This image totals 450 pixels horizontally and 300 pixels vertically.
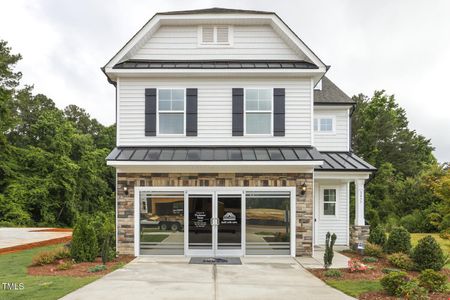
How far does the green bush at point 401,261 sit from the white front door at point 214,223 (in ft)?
15.9

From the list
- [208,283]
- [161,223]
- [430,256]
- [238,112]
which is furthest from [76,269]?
[430,256]

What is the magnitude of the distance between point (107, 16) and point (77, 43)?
26.5ft

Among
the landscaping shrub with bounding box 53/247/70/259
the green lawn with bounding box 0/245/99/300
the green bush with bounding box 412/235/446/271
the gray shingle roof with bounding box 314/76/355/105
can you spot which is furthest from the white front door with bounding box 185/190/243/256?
the gray shingle roof with bounding box 314/76/355/105

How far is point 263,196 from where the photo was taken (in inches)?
511

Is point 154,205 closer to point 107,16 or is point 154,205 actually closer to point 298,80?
point 298,80

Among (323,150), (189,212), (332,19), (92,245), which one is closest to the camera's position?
(92,245)

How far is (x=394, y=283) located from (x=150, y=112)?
9.25m

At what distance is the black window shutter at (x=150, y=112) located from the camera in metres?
13.3

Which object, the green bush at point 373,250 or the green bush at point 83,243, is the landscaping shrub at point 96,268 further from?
the green bush at point 373,250

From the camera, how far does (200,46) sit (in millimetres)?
14031

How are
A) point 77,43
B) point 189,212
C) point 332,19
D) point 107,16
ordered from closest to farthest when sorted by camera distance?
1. point 189,212
2. point 332,19
3. point 107,16
4. point 77,43

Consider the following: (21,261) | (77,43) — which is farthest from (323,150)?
(77,43)

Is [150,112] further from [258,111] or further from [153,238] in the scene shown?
[153,238]

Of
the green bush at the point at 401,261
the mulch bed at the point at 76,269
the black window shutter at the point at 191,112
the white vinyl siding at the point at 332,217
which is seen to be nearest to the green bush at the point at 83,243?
the mulch bed at the point at 76,269
